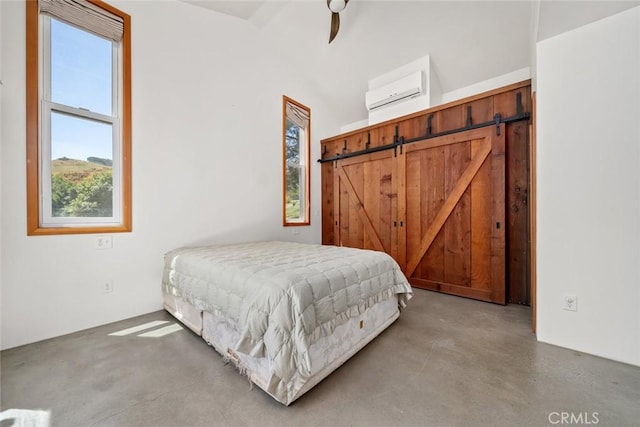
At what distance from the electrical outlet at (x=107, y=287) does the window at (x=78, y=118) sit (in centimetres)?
47

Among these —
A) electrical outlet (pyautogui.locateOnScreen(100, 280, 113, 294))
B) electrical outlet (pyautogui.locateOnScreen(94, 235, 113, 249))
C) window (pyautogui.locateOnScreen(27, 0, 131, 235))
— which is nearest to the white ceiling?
window (pyautogui.locateOnScreen(27, 0, 131, 235))

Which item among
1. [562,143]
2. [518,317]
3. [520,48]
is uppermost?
[520,48]

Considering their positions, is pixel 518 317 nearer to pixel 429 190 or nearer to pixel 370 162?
pixel 429 190

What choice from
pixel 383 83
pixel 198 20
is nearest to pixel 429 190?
pixel 383 83

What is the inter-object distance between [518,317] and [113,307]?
3876 mm

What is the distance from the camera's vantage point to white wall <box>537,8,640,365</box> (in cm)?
166

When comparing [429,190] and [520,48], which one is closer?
[520,48]

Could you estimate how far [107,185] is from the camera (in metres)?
2.32

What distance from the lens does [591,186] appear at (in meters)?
1.78

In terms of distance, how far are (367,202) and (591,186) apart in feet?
8.24

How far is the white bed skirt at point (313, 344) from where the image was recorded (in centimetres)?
137

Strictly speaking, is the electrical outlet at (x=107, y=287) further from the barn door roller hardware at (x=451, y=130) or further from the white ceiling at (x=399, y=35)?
the barn door roller hardware at (x=451, y=130)
